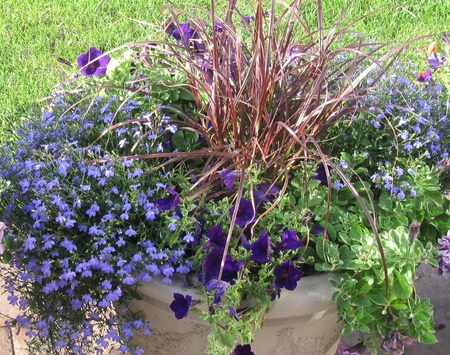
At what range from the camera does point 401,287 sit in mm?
1378

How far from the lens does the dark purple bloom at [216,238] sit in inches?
52.5

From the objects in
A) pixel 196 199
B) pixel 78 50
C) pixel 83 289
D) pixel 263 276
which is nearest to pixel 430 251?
pixel 263 276

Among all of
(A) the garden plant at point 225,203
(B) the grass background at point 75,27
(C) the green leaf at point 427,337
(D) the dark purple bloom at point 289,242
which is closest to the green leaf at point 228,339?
(A) the garden plant at point 225,203

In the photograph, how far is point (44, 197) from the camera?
141 cm

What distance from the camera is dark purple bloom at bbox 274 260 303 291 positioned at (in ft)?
4.35

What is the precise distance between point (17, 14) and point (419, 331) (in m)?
3.13

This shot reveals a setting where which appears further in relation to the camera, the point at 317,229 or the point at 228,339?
the point at 317,229

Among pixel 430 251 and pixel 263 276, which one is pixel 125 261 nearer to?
pixel 263 276

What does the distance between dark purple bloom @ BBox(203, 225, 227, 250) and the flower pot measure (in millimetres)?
143

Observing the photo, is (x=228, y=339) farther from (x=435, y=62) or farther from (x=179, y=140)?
(x=435, y=62)

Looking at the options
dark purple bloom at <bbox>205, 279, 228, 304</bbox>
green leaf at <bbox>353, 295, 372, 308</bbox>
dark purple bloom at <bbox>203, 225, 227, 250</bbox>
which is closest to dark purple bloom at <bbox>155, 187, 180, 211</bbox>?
dark purple bloom at <bbox>203, 225, 227, 250</bbox>

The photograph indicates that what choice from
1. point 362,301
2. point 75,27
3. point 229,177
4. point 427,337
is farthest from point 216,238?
point 75,27

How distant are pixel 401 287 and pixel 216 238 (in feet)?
1.48

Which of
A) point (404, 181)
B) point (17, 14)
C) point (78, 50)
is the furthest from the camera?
point (17, 14)
